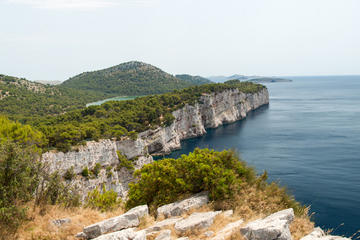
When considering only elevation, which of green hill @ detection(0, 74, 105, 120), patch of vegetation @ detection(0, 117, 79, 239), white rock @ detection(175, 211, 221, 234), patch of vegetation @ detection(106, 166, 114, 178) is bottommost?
patch of vegetation @ detection(106, 166, 114, 178)

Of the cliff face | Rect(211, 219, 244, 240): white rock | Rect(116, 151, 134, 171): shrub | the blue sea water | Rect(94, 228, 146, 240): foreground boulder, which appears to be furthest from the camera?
Rect(116, 151, 134, 171): shrub

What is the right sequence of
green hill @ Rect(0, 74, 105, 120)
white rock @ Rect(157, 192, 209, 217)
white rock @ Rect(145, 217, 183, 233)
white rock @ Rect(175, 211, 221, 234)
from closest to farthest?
white rock @ Rect(175, 211, 221, 234) → white rock @ Rect(145, 217, 183, 233) → white rock @ Rect(157, 192, 209, 217) → green hill @ Rect(0, 74, 105, 120)

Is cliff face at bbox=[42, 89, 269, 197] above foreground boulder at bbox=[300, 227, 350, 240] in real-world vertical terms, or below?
below

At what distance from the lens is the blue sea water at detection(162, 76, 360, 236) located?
3541cm

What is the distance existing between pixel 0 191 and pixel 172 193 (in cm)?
908

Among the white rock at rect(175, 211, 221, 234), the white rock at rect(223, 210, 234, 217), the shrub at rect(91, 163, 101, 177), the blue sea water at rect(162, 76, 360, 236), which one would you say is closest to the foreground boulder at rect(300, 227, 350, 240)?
the white rock at rect(223, 210, 234, 217)

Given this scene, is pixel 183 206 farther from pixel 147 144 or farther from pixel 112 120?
pixel 147 144

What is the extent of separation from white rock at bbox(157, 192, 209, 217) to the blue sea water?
5.03m

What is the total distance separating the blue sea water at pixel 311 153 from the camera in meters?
35.4

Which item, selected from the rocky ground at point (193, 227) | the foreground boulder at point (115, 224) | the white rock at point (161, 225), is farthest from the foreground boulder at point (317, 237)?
the foreground boulder at point (115, 224)

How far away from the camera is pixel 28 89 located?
104438mm

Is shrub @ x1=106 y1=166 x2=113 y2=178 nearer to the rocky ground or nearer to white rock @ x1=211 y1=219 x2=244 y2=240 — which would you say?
the rocky ground

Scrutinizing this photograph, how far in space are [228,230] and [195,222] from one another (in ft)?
5.04

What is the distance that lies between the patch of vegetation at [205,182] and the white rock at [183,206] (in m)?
0.64
